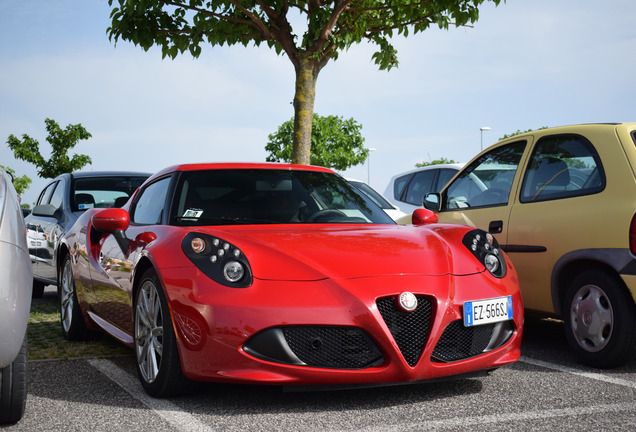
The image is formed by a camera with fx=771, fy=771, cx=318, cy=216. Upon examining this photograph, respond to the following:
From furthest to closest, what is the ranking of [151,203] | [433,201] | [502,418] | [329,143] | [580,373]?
[329,143] < [433,201] < [151,203] < [580,373] < [502,418]

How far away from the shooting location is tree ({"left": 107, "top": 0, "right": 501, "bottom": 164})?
Result: 36.5ft

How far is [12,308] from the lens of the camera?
3355 mm

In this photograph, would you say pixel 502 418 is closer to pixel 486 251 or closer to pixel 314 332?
pixel 314 332

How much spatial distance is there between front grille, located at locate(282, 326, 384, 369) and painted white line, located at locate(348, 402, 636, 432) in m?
0.39

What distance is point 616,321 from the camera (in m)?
4.93

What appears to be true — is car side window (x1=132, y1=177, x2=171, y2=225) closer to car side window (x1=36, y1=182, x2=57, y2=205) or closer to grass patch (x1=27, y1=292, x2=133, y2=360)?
A: grass patch (x1=27, y1=292, x2=133, y2=360)

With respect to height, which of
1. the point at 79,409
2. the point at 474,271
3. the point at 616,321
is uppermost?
the point at 474,271

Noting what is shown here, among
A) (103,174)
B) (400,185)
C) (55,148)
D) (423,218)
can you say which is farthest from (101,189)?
(55,148)

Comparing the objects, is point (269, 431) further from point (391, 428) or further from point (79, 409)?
point (79, 409)

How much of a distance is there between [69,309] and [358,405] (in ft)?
11.8

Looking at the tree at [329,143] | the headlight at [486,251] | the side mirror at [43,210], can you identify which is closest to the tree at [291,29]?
the side mirror at [43,210]

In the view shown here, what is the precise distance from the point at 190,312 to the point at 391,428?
1.17 m

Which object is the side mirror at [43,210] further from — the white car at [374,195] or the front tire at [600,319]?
the front tire at [600,319]

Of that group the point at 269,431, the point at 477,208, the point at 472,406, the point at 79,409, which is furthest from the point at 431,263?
the point at 477,208
